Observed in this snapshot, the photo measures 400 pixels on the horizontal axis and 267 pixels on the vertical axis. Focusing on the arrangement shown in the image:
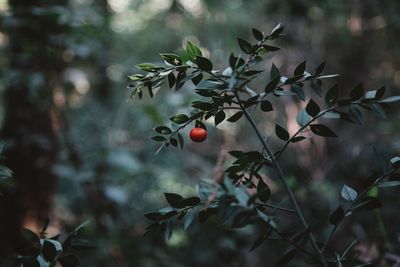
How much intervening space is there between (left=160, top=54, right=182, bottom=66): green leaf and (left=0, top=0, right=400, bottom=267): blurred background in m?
0.37

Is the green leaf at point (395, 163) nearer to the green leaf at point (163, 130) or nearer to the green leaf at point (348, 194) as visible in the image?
the green leaf at point (348, 194)

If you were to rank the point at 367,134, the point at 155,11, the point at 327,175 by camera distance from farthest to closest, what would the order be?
the point at 155,11, the point at 367,134, the point at 327,175

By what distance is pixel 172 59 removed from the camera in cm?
78

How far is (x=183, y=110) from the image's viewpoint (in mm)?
2422

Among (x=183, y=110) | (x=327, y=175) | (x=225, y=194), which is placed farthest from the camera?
(x=327, y=175)

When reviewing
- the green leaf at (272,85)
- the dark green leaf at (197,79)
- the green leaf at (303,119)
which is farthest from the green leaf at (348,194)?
the dark green leaf at (197,79)

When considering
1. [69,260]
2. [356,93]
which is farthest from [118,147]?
[356,93]

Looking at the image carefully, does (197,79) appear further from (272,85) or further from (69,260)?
(69,260)

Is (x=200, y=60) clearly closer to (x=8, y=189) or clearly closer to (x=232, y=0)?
(x=8, y=189)

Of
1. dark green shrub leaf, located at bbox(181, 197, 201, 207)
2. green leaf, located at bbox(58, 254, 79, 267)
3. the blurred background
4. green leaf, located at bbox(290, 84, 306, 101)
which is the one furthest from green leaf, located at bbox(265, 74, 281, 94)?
green leaf, located at bbox(58, 254, 79, 267)

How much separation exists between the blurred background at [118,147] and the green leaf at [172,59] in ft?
1.22

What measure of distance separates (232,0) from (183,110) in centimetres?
429

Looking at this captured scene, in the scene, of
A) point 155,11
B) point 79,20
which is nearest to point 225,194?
point 79,20

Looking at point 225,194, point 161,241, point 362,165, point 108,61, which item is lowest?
point 161,241
